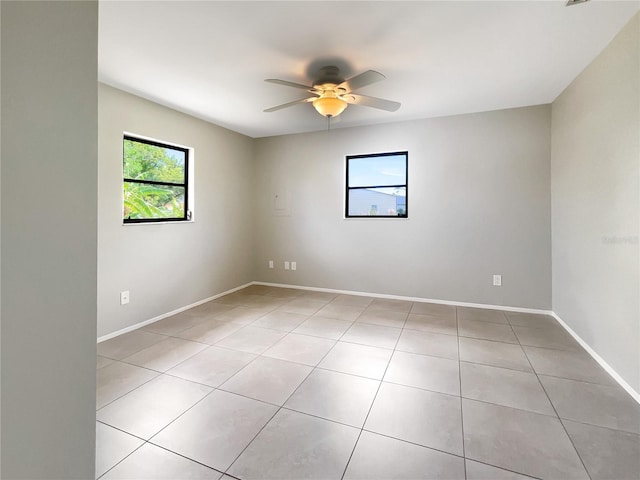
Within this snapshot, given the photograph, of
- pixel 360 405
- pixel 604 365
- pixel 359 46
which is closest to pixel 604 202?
pixel 604 365

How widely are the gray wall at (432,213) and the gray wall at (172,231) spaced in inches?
20.6

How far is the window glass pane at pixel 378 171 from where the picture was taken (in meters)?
4.15

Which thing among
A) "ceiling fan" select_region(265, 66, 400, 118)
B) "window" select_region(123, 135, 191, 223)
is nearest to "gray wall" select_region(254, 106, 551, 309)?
"window" select_region(123, 135, 191, 223)

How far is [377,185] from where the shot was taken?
14.0ft

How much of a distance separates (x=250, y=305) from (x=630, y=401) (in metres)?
3.54

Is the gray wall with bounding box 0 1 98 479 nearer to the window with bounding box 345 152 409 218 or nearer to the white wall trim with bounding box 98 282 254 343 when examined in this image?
the white wall trim with bounding box 98 282 254 343

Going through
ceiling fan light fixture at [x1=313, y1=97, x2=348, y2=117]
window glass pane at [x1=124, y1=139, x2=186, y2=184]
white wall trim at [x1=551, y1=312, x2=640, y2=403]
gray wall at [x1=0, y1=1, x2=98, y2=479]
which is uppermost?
ceiling fan light fixture at [x1=313, y1=97, x2=348, y2=117]

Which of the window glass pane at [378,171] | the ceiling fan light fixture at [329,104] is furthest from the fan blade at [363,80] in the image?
the window glass pane at [378,171]

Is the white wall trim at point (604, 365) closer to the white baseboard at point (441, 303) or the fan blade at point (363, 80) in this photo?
the white baseboard at point (441, 303)

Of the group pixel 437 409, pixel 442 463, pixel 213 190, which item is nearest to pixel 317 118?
pixel 213 190

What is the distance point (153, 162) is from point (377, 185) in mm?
2852

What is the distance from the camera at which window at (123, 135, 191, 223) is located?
10.5 ft

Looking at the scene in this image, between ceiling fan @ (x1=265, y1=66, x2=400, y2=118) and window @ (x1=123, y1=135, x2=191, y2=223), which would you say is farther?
window @ (x1=123, y1=135, x2=191, y2=223)

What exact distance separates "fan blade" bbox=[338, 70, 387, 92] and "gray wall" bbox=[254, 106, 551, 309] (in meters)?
1.84
